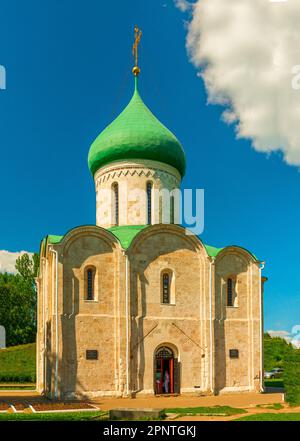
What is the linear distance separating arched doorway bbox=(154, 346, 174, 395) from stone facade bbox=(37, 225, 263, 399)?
21 centimetres

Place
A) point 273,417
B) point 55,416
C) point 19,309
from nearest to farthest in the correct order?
point 55,416, point 273,417, point 19,309

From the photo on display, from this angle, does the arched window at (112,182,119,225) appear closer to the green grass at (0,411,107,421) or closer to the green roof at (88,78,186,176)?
the green roof at (88,78,186,176)

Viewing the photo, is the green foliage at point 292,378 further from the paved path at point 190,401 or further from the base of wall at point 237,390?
the base of wall at point 237,390

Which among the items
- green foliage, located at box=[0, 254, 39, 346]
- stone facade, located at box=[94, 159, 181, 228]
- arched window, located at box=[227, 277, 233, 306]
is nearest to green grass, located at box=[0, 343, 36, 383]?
green foliage, located at box=[0, 254, 39, 346]

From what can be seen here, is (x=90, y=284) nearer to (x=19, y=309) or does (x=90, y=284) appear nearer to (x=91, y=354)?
(x=91, y=354)

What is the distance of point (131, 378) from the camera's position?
65.4 ft

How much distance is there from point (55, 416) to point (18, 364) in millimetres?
20265

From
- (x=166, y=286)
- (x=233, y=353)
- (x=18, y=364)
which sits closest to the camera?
(x=166, y=286)

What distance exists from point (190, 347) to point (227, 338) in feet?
5.93

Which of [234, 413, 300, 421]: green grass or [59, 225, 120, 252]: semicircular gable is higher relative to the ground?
[59, 225, 120, 252]: semicircular gable

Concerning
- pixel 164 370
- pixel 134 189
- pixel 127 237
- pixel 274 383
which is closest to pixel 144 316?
pixel 164 370

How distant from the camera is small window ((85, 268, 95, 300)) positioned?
20.3 meters

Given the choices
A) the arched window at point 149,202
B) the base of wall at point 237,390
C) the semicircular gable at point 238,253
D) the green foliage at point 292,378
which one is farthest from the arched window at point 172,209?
the green foliage at point 292,378

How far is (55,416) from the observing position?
13.7 m
